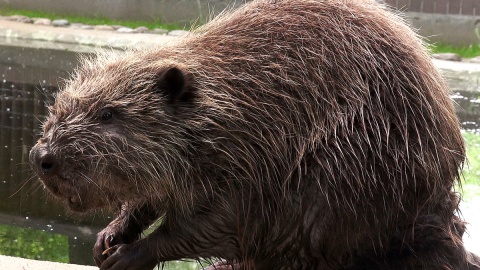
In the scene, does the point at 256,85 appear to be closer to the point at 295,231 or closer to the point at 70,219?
the point at 295,231

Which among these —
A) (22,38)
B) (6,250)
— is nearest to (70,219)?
(6,250)

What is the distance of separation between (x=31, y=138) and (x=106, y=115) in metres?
6.17

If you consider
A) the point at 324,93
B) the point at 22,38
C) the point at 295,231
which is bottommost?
the point at 22,38

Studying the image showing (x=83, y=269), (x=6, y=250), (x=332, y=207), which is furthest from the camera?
(x=6, y=250)

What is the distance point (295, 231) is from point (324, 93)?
65cm

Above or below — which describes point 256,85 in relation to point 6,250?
above

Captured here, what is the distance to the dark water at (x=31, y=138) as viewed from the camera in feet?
23.9

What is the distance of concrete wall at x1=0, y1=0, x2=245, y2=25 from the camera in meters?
18.8

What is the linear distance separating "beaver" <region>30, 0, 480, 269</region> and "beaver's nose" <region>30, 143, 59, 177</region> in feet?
0.17

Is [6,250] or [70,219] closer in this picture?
[6,250]

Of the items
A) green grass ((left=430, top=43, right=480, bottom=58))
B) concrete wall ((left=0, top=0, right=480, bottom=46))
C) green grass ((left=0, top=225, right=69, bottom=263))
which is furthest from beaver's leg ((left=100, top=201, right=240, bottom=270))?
green grass ((left=430, top=43, right=480, bottom=58))

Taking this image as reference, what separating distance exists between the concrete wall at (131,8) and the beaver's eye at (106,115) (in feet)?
48.0

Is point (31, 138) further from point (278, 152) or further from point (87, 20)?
point (87, 20)

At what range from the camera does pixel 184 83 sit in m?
3.70
